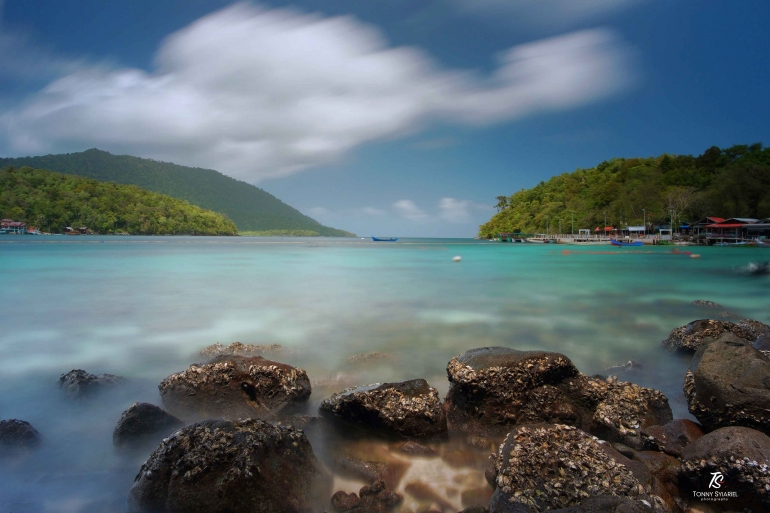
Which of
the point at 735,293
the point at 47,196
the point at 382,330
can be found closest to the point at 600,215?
the point at 735,293

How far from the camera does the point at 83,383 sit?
5.92 meters

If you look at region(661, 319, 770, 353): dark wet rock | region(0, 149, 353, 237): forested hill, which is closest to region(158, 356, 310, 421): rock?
region(661, 319, 770, 353): dark wet rock

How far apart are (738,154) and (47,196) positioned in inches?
6709

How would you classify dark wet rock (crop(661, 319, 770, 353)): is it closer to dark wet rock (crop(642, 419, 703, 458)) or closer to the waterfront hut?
dark wet rock (crop(642, 419, 703, 458))

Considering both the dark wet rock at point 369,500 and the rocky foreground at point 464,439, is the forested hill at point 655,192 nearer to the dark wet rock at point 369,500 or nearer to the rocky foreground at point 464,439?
the rocky foreground at point 464,439

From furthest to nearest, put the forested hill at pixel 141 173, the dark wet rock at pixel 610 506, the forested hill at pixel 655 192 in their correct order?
the forested hill at pixel 141 173 → the forested hill at pixel 655 192 → the dark wet rock at pixel 610 506

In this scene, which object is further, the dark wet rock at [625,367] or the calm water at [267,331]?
the dark wet rock at [625,367]

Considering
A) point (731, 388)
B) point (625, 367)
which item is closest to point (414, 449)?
point (731, 388)

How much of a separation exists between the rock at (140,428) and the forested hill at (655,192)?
345 ft

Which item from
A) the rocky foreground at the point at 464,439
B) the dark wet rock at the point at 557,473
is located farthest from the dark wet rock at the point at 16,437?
the dark wet rock at the point at 557,473

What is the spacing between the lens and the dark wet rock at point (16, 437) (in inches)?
170

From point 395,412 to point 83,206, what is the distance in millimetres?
123829

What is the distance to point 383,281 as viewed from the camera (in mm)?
20156

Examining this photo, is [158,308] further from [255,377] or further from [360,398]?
[360,398]
